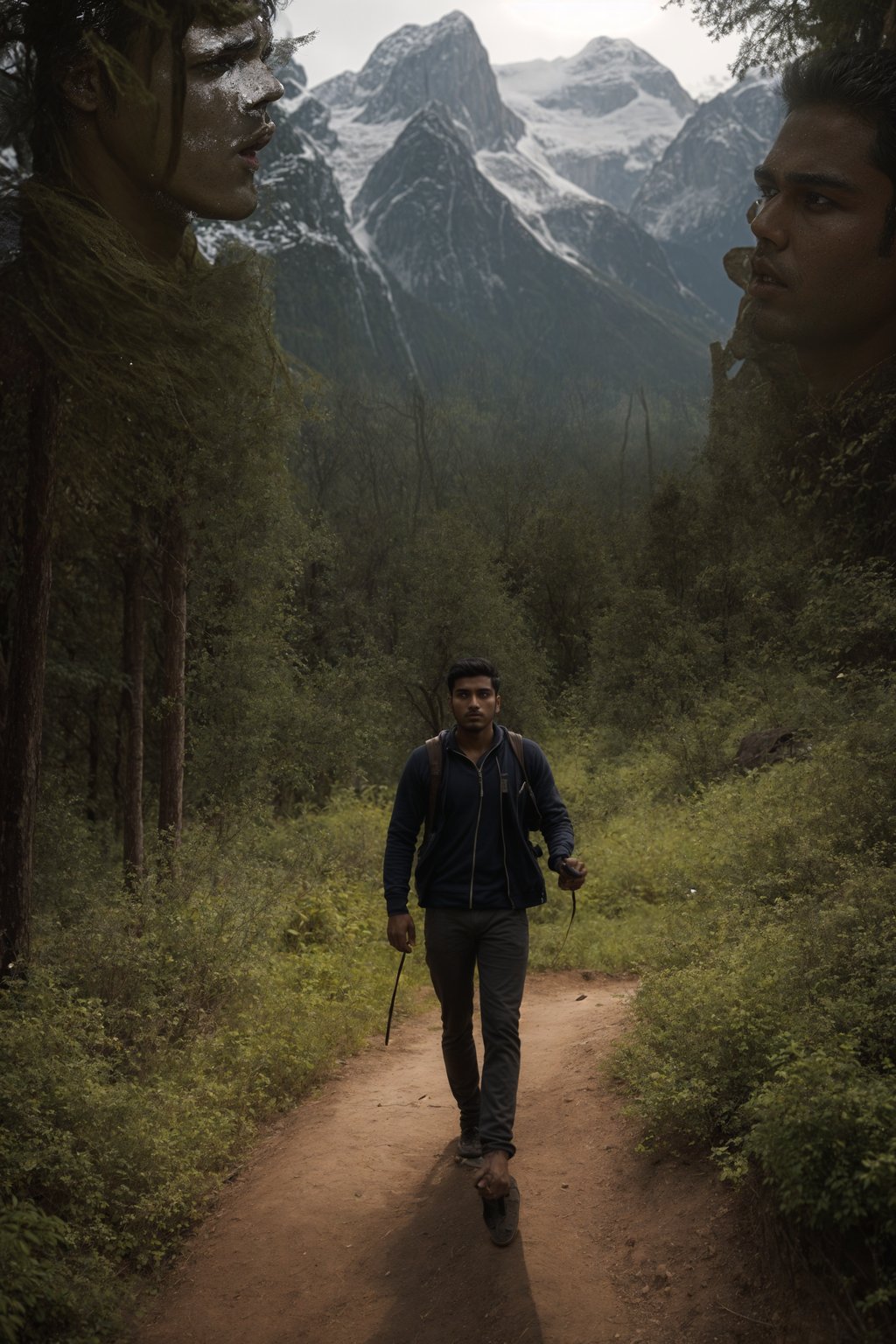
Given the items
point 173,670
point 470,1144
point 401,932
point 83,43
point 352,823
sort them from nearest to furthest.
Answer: point 83,43 < point 401,932 < point 470,1144 < point 173,670 < point 352,823

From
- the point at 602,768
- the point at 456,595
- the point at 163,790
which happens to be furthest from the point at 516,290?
the point at 163,790

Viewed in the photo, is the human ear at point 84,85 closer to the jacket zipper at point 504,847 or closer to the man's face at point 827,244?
the man's face at point 827,244

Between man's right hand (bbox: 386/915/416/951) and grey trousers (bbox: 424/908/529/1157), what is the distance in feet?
0.31

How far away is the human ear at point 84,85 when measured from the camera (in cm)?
431

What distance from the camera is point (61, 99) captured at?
439cm

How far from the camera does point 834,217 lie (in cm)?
371

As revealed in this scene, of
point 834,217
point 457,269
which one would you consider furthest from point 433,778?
point 457,269

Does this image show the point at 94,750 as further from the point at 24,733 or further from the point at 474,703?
the point at 474,703

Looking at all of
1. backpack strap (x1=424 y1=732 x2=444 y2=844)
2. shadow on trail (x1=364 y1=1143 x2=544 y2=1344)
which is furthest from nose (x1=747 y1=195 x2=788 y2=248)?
shadow on trail (x1=364 y1=1143 x2=544 y2=1344)

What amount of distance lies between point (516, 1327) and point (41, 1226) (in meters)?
2.26

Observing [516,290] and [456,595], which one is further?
[516,290]

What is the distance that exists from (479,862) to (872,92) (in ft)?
11.6

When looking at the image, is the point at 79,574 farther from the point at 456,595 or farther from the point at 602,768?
the point at 456,595

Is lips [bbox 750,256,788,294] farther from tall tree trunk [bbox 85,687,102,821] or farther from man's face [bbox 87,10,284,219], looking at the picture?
tall tree trunk [bbox 85,687,102,821]
